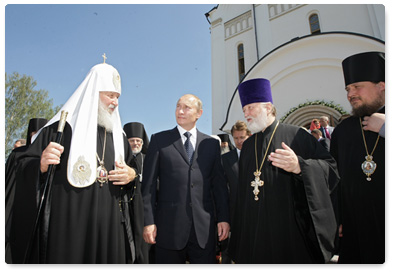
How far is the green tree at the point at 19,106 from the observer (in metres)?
3.65

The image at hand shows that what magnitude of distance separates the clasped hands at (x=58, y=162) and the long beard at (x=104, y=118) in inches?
16.8

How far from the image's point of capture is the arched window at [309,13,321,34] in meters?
9.27

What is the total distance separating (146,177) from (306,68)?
7425mm

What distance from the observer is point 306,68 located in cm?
780

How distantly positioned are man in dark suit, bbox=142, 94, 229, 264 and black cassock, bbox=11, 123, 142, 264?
300 millimetres

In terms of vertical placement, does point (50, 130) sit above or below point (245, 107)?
below

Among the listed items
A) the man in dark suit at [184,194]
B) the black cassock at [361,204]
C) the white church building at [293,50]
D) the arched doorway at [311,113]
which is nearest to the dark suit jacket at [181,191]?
the man in dark suit at [184,194]

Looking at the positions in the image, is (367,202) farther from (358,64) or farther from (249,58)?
(249,58)

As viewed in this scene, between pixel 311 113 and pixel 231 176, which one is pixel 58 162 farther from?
pixel 311 113

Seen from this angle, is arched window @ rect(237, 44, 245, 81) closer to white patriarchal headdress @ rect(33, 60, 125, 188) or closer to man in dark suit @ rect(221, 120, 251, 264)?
man in dark suit @ rect(221, 120, 251, 264)

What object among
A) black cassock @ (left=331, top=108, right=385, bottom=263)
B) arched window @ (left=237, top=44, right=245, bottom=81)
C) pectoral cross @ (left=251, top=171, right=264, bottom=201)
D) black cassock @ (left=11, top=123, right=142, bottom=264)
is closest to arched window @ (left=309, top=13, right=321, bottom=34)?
arched window @ (left=237, top=44, right=245, bottom=81)

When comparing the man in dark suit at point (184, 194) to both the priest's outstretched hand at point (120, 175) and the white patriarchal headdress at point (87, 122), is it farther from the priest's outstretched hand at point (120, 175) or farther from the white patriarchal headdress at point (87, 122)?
the white patriarchal headdress at point (87, 122)

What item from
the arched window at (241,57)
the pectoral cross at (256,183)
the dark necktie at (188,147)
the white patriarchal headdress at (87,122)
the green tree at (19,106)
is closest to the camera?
the white patriarchal headdress at (87,122)
